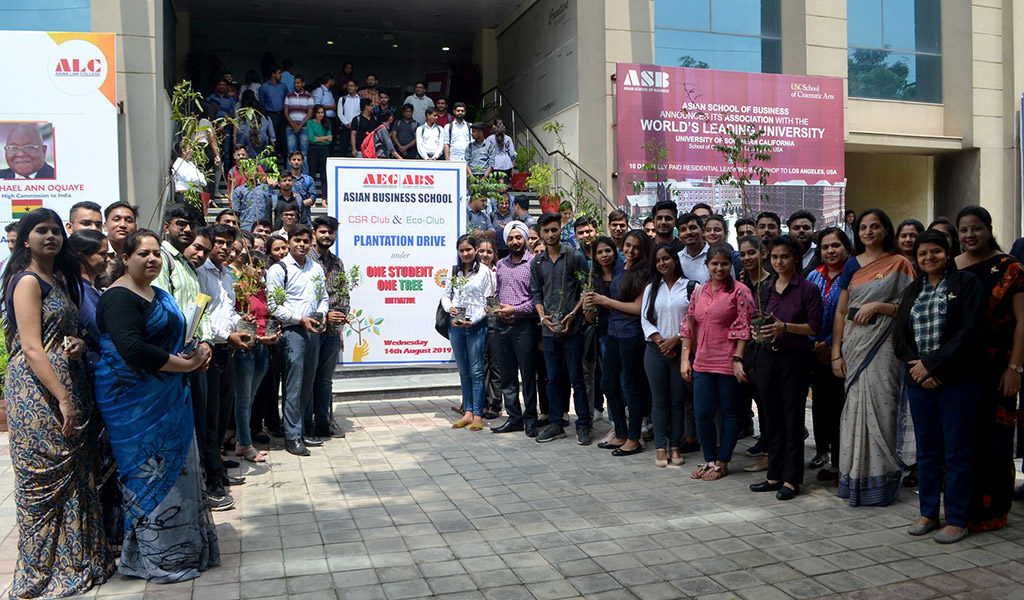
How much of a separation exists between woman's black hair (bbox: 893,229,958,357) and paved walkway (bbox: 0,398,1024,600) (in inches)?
43.7

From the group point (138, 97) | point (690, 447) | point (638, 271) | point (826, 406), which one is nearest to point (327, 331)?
point (638, 271)

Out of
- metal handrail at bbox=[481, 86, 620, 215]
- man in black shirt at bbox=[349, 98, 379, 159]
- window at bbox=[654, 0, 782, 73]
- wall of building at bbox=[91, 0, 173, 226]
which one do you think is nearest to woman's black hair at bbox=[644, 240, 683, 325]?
metal handrail at bbox=[481, 86, 620, 215]

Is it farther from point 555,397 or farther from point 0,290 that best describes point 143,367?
point 555,397

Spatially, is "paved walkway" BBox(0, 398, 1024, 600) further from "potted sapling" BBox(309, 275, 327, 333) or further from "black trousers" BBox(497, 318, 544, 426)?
"potted sapling" BBox(309, 275, 327, 333)

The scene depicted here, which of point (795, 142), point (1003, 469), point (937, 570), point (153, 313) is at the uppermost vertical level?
point (795, 142)

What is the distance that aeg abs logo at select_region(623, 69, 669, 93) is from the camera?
556 inches

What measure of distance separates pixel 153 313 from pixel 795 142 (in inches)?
519

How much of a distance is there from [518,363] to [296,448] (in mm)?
2177

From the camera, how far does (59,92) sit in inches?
425

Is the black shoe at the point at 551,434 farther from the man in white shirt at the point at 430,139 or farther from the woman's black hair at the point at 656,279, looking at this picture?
the man in white shirt at the point at 430,139

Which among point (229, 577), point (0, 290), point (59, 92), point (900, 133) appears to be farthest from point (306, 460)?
point (900, 133)

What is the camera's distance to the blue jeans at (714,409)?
603 centimetres

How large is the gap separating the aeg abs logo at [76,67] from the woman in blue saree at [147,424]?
801cm

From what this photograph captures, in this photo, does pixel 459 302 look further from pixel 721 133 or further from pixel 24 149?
pixel 721 133
